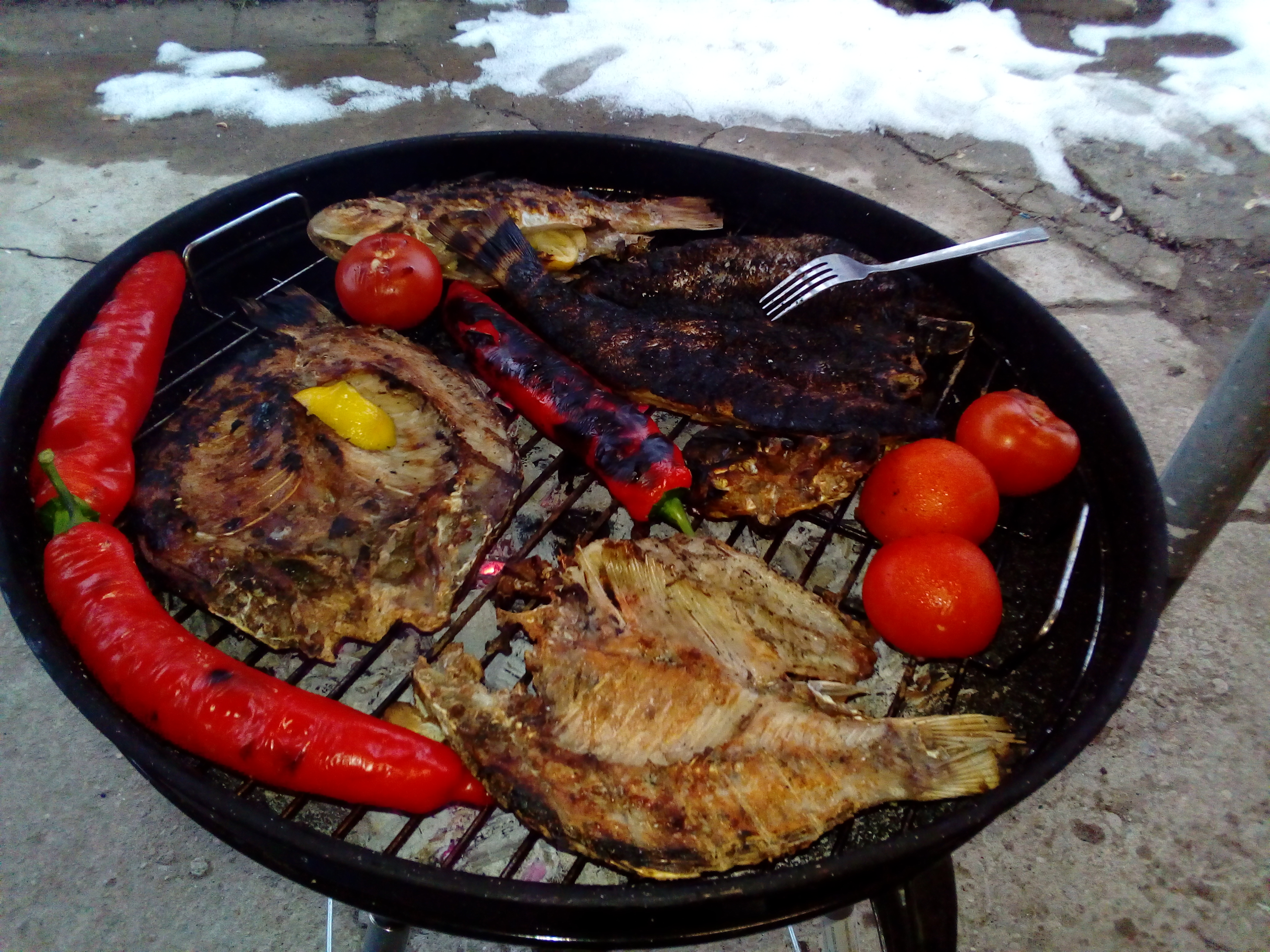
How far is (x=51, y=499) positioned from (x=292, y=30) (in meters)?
6.14

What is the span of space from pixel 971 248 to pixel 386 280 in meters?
2.06

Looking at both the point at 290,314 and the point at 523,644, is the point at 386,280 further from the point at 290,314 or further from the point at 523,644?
the point at 523,644

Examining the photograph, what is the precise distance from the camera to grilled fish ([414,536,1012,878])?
1683 mm

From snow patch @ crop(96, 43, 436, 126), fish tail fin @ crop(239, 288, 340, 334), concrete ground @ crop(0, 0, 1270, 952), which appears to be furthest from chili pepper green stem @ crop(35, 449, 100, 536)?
snow patch @ crop(96, 43, 436, 126)

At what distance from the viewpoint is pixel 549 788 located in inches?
66.9

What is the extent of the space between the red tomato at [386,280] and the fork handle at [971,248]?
5.46 feet

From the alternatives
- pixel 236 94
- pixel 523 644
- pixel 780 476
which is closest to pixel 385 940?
pixel 523 644

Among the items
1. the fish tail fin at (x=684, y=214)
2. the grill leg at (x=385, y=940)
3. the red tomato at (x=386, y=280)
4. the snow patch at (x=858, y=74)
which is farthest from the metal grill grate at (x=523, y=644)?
A: the snow patch at (x=858, y=74)

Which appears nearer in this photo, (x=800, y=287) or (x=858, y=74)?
(x=800, y=287)

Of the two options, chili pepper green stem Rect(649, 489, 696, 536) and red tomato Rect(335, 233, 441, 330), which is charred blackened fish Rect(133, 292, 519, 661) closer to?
red tomato Rect(335, 233, 441, 330)

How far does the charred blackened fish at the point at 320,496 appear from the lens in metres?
2.05

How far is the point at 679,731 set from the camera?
5.97ft

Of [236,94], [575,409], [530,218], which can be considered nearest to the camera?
[575,409]

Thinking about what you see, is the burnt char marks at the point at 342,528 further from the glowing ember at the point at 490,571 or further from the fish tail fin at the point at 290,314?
the fish tail fin at the point at 290,314
